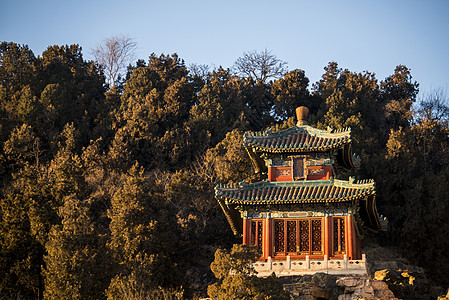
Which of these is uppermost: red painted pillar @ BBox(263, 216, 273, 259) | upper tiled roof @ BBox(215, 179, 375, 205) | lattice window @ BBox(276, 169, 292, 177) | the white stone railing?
lattice window @ BBox(276, 169, 292, 177)

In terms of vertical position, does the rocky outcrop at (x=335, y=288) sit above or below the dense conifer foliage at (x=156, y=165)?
below

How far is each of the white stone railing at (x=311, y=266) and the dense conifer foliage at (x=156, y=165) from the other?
13.9 feet

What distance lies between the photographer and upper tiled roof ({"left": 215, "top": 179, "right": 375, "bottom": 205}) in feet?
98.9

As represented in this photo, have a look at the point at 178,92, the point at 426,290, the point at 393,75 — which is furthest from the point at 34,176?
the point at 393,75

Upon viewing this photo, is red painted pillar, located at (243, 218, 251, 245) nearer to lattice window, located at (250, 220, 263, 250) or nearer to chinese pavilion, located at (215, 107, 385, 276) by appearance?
chinese pavilion, located at (215, 107, 385, 276)

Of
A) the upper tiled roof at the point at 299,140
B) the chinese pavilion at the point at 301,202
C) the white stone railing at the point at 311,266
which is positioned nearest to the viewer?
the white stone railing at the point at 311,266

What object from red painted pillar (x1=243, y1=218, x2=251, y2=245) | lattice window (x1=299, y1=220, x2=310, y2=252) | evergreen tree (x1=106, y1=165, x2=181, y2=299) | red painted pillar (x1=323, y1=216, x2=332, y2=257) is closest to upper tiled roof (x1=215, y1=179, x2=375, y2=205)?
red painted pillar (x1=243, y1=218, x2=251, y2=245)

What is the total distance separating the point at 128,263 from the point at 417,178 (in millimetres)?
23127

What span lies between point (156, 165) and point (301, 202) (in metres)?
21.3

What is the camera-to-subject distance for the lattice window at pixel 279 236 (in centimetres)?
3089

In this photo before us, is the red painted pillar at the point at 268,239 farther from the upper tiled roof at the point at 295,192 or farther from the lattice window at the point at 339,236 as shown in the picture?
the lattice window at the point at 339,236

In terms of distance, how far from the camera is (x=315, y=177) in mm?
32062

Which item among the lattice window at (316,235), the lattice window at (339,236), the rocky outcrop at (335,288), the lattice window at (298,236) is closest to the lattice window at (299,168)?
the lattice window at (298,236)

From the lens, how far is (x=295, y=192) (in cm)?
3111
